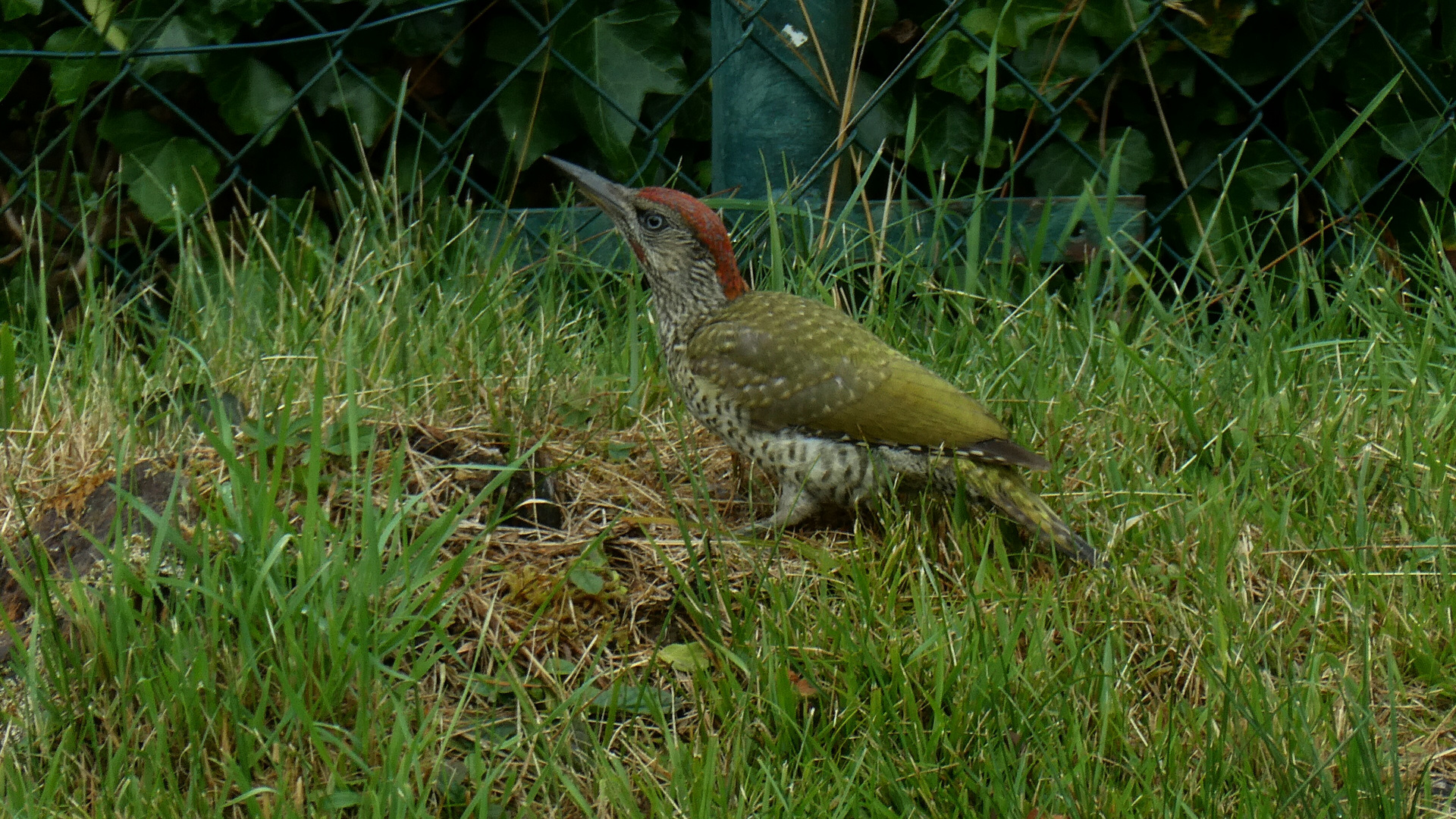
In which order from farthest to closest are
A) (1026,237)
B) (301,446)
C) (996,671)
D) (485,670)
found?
(1026,237)
(301,446)
(485,670)
(996,671)

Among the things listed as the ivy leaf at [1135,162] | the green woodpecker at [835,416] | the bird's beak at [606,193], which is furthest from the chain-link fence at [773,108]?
the green woodpecker at [835,416]

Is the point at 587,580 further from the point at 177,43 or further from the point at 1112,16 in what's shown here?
the point at 1112,16

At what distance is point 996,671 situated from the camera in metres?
2.05

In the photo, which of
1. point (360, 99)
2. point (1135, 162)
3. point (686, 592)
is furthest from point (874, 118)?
point (686, 592)

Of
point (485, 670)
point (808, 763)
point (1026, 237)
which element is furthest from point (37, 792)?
point (1026, 237)

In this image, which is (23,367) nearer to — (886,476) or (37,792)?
(37,792)

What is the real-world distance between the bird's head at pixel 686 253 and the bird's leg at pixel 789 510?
1.71ft

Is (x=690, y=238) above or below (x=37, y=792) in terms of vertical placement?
above

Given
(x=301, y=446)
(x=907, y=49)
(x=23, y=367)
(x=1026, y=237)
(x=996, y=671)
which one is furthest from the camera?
(x=907, y=49)

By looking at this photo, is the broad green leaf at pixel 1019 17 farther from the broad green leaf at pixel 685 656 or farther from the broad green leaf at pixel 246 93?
the broad green leaf at pixel 685 656

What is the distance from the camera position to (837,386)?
2668 mm

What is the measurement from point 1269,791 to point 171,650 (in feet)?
4.58

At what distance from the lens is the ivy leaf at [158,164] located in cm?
365

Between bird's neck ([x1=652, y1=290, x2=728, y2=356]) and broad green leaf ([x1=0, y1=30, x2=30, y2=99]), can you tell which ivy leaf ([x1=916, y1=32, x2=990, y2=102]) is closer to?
bird's neck ([x1=652, y1=290, x2=728, y2=356])
